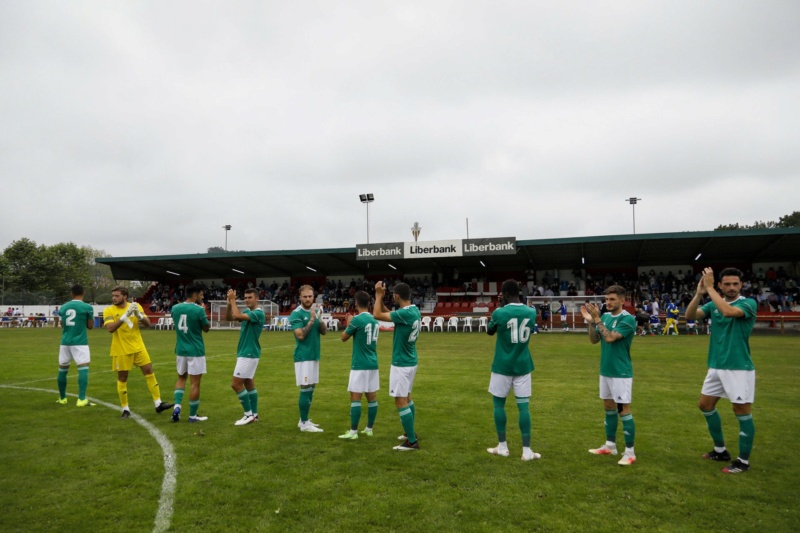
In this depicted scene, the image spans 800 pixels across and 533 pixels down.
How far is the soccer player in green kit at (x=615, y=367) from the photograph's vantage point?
5.64 metres

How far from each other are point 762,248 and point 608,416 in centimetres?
3466

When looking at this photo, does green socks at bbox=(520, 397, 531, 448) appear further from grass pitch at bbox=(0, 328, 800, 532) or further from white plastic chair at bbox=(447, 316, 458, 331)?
white plastic chair at bbox=(447, 316, 458, 331)

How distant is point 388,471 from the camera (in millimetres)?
5305

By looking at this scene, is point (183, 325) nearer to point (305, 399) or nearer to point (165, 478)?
point (305, 399)

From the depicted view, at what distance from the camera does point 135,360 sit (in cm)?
809

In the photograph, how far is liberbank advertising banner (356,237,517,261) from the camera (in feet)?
108

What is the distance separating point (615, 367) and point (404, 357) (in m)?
2.66

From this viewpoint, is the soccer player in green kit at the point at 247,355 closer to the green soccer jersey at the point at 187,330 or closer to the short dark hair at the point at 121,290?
the green soccer jersey at the point at 187,330


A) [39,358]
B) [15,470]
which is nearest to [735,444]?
[15,470]

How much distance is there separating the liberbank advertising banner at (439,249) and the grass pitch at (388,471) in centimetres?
2358

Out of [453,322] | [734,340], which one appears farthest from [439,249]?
[734,340]

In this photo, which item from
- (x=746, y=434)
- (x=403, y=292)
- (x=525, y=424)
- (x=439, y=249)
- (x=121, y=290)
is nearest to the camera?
(x=746, y=434)

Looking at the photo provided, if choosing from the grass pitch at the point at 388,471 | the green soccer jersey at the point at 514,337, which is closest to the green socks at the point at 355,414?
the grass pitch at the point at 388,471

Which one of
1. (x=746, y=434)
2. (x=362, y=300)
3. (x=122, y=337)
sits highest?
(x=362, y=300)
